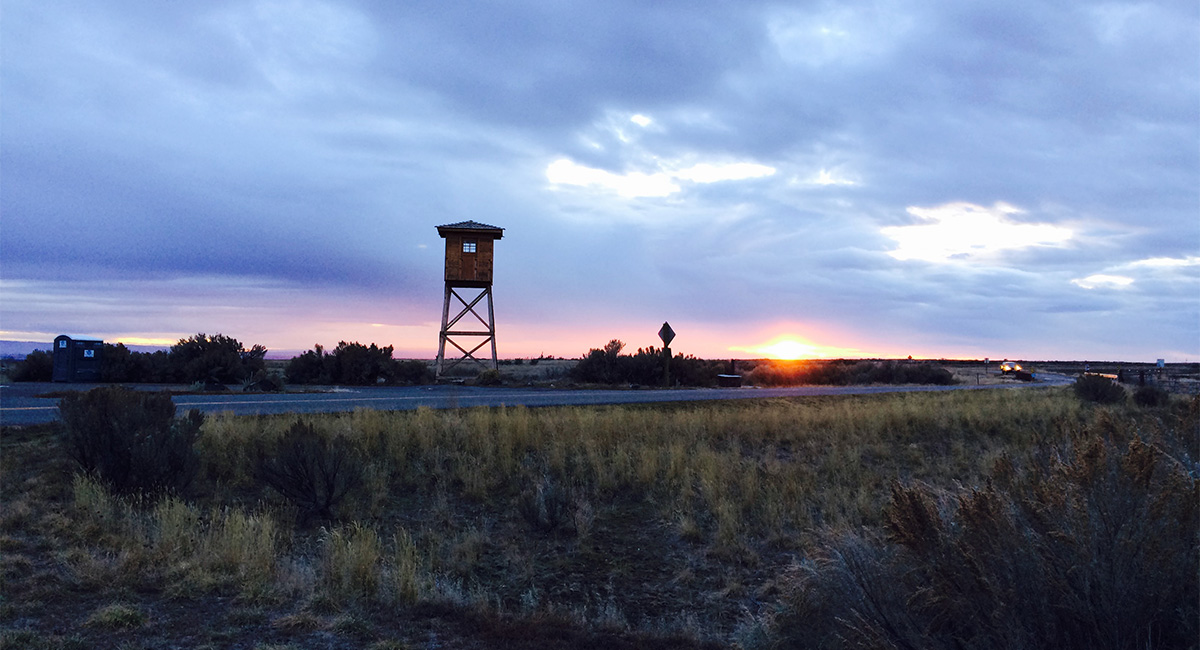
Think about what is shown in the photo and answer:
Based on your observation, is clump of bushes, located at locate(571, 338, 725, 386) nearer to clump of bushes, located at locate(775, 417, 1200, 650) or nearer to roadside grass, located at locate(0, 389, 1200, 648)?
roadside grass, located at locate(0, 389, 1200, 648)

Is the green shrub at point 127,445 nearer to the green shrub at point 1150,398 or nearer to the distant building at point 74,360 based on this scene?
the distant building at point 74,360

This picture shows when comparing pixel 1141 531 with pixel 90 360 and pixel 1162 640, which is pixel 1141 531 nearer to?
pixel 1162 640

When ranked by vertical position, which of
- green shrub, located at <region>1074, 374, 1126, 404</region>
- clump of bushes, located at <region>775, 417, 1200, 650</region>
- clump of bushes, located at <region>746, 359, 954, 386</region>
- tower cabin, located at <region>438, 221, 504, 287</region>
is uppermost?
tower cabin, located at <region>438, 221, 504, 287</region>

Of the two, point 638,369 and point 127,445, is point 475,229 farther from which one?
point 127,445

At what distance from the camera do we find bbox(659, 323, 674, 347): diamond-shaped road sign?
2734 centimetres

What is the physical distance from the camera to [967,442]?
50.8ft

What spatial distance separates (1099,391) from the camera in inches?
952

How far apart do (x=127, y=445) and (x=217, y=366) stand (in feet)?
53.5

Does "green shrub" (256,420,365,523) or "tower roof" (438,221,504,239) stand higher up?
"tower roof" (438,221,504,239)

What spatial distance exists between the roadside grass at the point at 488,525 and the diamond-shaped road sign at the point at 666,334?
11826 mm

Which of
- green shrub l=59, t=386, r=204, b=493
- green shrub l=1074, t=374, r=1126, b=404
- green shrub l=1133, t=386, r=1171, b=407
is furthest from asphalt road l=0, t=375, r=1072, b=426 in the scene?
green shrub l=1133, t=386, r=1171, b=407

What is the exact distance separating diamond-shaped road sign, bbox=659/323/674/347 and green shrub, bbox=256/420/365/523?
1849cm

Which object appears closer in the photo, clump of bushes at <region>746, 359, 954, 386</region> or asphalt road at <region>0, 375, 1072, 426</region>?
asphalt road at <region>0, 375, 1072, 426</region>

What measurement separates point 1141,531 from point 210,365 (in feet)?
86.3
